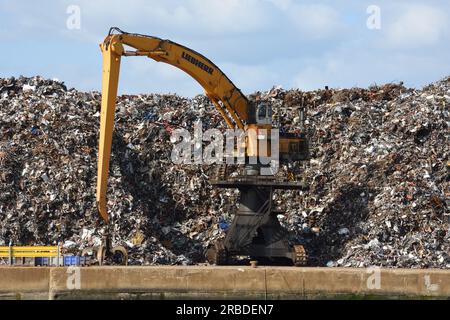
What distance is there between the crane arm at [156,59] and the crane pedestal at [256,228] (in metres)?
2.24

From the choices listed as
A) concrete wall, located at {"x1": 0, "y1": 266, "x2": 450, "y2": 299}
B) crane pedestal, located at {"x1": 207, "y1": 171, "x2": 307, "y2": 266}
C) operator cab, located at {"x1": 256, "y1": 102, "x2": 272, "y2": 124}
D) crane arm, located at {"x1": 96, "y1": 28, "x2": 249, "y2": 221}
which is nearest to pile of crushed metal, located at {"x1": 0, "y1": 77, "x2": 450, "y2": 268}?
crane pedestal, located at {"x1": 207, "y1": 171, "x2": 307, "y2": 266}

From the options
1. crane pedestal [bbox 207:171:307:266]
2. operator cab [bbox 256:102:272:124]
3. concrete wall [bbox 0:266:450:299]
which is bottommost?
concrete wall [bbox 0:266:450:299]

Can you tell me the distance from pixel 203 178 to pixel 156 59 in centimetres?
584

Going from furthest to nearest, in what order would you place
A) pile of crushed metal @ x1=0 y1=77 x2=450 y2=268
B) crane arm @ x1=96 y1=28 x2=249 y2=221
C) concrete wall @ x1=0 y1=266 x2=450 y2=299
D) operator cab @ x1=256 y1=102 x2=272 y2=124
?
1. operator cab @ x1=256 y1=102 x2=272 y2=124
2. pile of crushed metal @ x1=0 y1=77 x2=450 y2=268
3. crane arm @ x1=96 y1=28 x2=249 y2=221
4. concrete wall @ x1=0 y1=266 x2=450 y2=299

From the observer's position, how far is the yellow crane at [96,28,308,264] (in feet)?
94.5

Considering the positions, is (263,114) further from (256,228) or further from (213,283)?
(213,283)

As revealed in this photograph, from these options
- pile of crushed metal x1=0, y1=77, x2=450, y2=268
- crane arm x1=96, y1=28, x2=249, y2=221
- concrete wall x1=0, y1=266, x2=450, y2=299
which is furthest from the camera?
pile of crushed metal x1=0, y1=77, x2=450, y2=268

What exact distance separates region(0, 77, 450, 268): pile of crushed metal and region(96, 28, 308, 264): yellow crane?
1582mm

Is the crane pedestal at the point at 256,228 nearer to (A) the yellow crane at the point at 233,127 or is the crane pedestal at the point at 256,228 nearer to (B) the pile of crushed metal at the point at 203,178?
(A) the yellow crane at the point at 233,127

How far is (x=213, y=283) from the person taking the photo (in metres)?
23.7

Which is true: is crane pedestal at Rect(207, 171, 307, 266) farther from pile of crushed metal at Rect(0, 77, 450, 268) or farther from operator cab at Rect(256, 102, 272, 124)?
operator cab at Rect(256, 102, 272, 124)

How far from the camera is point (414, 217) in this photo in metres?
30.2

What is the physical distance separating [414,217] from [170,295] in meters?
9.77
